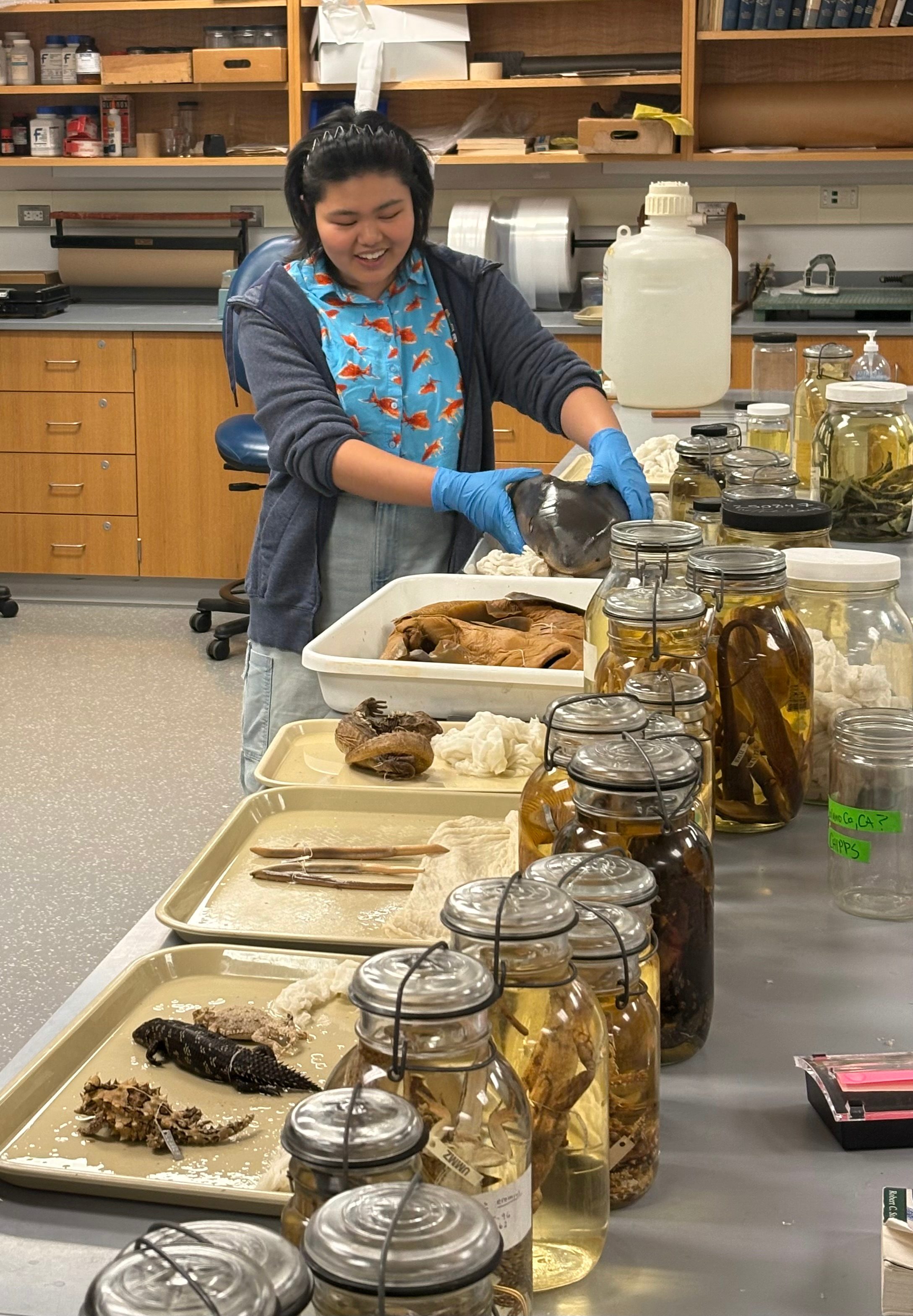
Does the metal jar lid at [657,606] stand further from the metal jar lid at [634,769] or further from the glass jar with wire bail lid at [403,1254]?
the glass jar with wire bail lid at [403,1254]

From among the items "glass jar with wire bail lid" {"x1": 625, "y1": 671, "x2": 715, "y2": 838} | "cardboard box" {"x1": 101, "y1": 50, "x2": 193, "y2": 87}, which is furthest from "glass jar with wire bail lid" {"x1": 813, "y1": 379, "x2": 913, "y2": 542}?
"cardboard box" {"x1": 101, "y1": 50, "x2": 193, "y2": 87}

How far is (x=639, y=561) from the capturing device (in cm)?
124

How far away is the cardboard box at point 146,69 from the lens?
490 centimetres

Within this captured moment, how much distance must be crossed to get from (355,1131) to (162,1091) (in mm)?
403

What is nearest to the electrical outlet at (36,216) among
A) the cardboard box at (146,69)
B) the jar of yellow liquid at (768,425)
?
the cardboard box at (146,69)

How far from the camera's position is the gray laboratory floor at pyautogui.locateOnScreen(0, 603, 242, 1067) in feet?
9.23

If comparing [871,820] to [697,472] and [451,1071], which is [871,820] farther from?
[697,472]

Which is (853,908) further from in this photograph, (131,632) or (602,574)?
(131,632)

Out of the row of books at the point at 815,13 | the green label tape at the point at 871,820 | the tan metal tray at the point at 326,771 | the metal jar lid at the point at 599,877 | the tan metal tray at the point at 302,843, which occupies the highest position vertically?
the row of books at the point at 815,13

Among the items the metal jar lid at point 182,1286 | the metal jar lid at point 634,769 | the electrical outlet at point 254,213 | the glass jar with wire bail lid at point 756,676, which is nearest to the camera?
the metal jar lid at point 182,1286

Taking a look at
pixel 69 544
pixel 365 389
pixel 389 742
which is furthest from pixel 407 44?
pixel 389 742

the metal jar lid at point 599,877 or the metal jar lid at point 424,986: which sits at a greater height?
the metal jar lid at point 424,986

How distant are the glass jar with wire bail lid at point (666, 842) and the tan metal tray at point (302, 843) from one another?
22cm

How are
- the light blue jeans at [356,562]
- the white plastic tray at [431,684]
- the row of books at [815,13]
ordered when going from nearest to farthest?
the white plastic tray at [431,684], the light blue jeans at [356,562], the row of books at [815,13]
